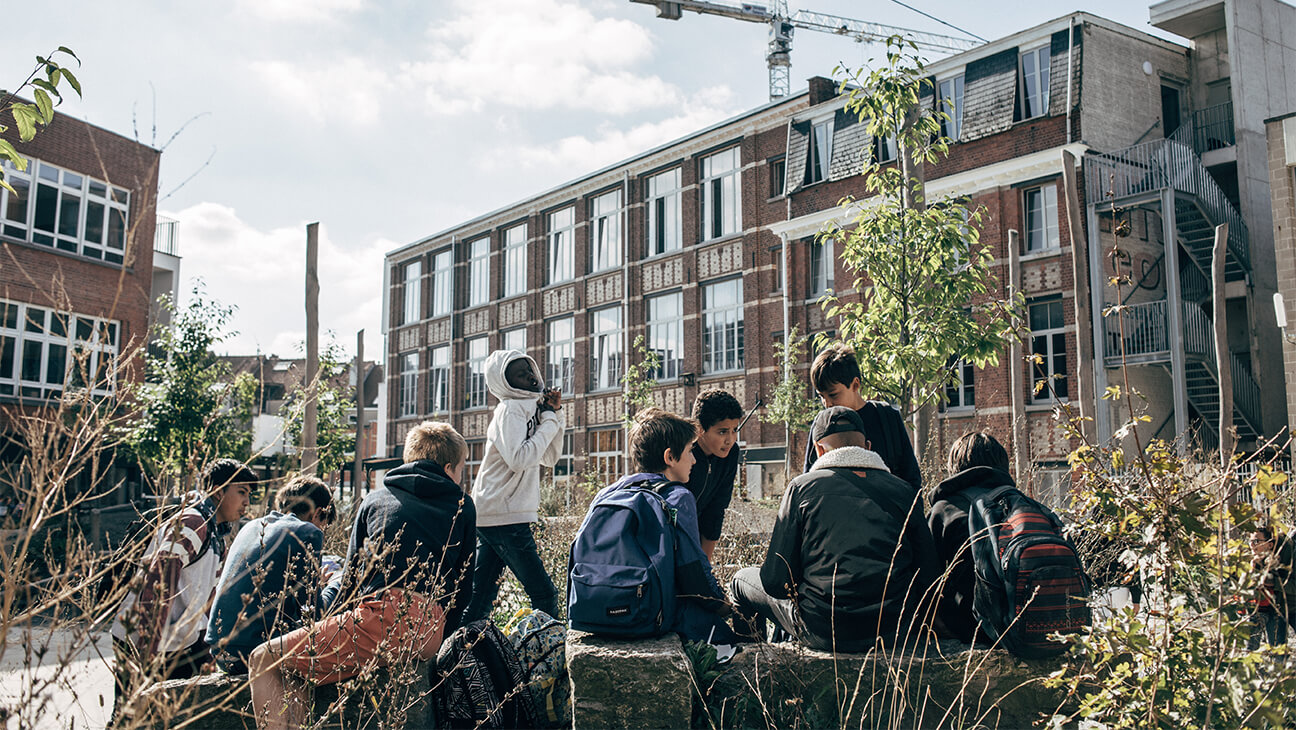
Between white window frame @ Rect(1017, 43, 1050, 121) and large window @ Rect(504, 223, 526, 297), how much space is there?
20070 millimetres

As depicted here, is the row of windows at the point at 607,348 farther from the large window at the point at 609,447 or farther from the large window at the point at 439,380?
the large window at the point at 609,447

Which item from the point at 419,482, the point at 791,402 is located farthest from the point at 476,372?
the point at 419,482

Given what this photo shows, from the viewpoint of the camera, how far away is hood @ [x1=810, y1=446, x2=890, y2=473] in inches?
161

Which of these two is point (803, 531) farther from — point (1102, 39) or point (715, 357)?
point (715, 357)

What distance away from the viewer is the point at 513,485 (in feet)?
18.3

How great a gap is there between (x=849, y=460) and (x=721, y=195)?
2633 cm

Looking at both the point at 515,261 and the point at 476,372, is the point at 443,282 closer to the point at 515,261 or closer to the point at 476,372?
the point at 476,372

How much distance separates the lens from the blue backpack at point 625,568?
3936 mm

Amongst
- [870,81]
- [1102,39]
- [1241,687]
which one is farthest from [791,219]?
[1241,687]

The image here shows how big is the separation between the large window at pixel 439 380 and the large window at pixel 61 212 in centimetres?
1633

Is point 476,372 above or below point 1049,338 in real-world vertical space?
above

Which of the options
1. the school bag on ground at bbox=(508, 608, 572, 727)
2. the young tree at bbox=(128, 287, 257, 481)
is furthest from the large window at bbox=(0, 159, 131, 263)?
the school bag on ground at bbox=(508, 608, 572, 727)

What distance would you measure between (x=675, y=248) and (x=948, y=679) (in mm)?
27706

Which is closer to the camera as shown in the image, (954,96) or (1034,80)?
(1034,80)
